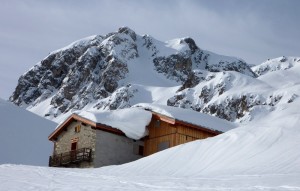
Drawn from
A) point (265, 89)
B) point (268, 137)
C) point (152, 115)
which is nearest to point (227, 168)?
point (268, 137)

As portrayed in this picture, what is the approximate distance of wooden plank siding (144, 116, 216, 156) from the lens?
31359 millimetres

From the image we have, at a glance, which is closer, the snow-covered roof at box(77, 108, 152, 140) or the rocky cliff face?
the snow-covered roof at box(77, 108, 152, 140)

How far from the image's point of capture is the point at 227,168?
16203 mm

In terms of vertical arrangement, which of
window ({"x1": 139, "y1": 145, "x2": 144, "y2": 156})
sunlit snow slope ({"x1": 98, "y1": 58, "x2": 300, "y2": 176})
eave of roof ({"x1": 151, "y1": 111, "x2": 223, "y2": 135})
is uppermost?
eave of roof ({"x1": 151, "y1": 111, "x2": 223, "y2": 135})

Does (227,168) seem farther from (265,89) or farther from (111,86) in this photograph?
(111,86)

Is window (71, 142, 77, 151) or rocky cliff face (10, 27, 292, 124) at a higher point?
rocky cliff face (10, 27, 292, 124)

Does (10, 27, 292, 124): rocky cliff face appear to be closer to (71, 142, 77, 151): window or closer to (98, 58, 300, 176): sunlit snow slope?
(71, 142, 77, 151): window

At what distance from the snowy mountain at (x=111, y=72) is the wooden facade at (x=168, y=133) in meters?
95.4

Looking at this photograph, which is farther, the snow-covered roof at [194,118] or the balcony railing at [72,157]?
the snow-covered roof at [194,118]

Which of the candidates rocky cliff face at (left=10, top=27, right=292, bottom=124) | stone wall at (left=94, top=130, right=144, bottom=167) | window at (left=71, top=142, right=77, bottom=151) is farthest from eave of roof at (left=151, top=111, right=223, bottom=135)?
rocky cliff face at (left=10, top=27, right=292, bottom=124)

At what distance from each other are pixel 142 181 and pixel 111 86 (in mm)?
135191

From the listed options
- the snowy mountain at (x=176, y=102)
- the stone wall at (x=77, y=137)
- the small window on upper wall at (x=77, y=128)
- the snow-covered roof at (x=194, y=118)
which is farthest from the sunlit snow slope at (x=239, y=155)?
the small window on upper wall at (x=77, y=128)

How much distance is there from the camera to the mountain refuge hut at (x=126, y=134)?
31562 mm

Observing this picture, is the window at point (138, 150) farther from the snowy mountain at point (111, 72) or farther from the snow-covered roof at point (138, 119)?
the snowy mountain at point (111, 72)
